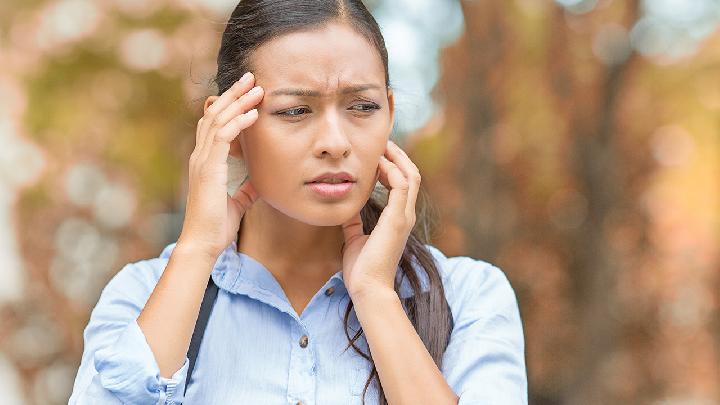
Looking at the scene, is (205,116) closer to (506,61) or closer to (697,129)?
(506,61)

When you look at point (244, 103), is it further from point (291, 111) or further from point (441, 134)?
Result: point (441, 134)

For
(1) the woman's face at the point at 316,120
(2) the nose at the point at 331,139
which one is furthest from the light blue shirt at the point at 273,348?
(2) the nose at the point at 331,139

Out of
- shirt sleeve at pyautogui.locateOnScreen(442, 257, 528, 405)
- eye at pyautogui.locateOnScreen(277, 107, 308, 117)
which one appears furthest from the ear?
shirt sleeve at pyautogui.locateOnScreen(442, 257, 528, 405)

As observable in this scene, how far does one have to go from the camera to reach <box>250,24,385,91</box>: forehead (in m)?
2.27

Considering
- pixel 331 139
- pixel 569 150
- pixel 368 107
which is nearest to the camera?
pixel 331 139

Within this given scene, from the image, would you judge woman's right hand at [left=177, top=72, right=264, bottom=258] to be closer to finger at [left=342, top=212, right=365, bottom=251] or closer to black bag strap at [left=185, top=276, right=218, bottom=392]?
black bag strap at [left=185, top=276, right=218, bottom=392]

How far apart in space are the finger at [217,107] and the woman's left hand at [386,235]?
1.20 feet

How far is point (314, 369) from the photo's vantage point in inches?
89.6

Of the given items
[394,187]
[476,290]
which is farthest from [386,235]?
[476,290]

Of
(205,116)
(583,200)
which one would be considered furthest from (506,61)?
(205,116)

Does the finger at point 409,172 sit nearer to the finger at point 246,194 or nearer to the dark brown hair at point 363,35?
the dark brown hair at point 363,35

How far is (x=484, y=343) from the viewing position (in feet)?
7.43

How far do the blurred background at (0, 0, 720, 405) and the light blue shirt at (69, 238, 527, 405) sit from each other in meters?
4.94

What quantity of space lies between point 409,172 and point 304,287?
1.24ft
